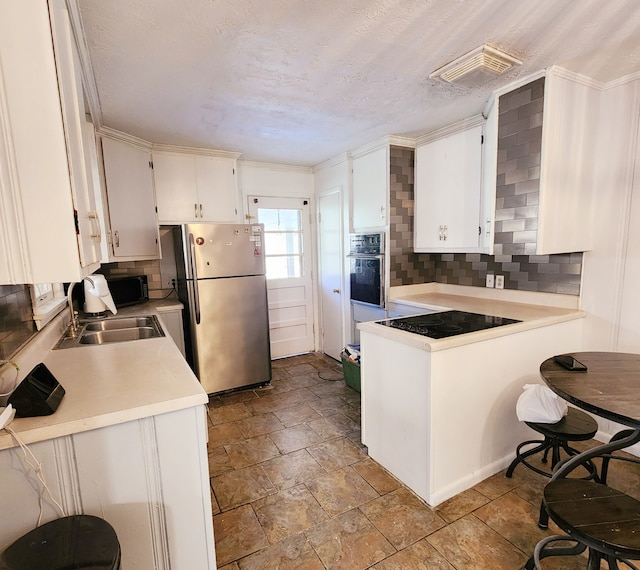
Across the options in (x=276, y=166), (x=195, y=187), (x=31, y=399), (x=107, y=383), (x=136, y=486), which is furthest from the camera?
(x=276, y=166)

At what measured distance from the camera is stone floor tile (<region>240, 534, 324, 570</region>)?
60.5 inches

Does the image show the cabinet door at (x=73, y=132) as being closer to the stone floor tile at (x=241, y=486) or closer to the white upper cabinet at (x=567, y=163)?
the stone floor tile at (x=241, y=486)

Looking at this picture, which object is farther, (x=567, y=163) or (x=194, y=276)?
(x=194, y=276)

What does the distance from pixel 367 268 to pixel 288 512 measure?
7.13ft

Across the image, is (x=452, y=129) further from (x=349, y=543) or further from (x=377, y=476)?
(x=349, y=543)

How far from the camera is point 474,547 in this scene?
160 centimetres

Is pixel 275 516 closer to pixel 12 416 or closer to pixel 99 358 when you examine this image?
pixel 99 358

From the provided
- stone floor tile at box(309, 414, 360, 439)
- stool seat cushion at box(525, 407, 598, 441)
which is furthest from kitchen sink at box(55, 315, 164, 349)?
stool seat cushion at box(525, 407, 598, 441)

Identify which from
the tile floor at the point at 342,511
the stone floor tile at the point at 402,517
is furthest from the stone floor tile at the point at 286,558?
the stone floor tile at the point at 402,517

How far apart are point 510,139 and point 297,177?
8.12 ft

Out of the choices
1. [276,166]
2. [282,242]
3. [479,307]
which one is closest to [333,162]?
[276,166]

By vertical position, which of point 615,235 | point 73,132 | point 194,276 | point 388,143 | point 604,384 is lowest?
point 604,384

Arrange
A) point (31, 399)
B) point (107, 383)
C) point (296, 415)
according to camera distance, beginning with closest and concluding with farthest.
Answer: point (31, 399), point (107, 383), point (296, 415)

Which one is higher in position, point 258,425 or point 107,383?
point 107,383
